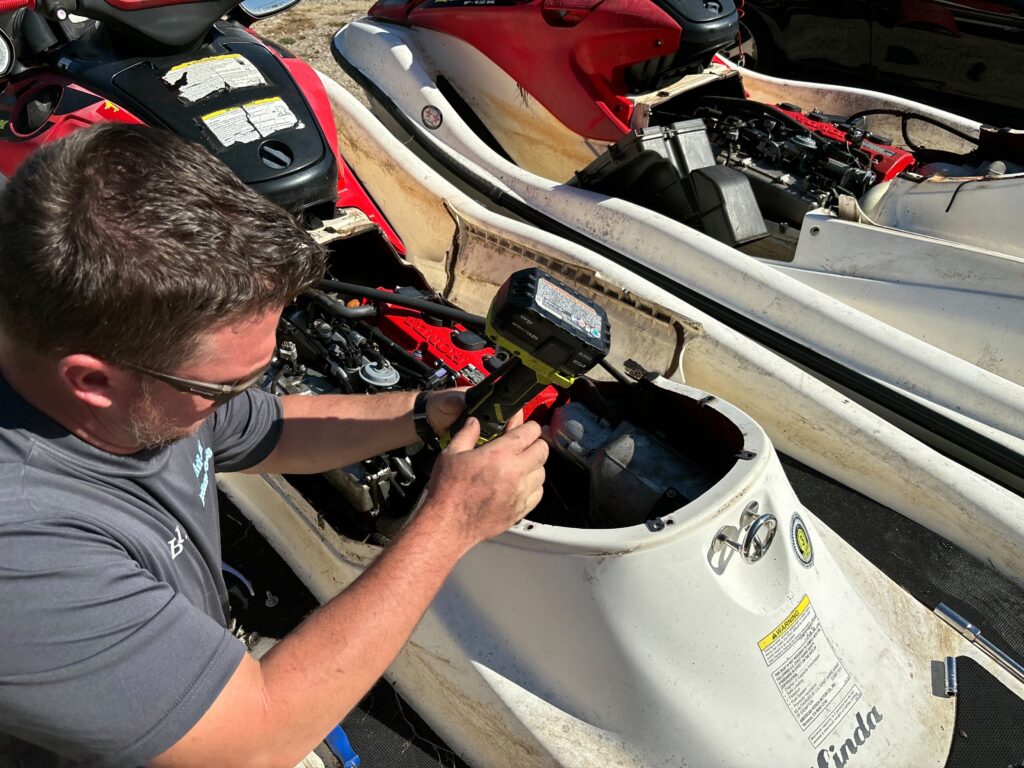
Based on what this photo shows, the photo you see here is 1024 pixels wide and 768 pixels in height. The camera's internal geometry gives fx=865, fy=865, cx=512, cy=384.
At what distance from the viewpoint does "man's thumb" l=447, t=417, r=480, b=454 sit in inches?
59.6

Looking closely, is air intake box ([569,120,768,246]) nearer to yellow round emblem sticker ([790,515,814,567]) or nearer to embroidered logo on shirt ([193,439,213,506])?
yellow round emblem sticker ([790,515,814,567])

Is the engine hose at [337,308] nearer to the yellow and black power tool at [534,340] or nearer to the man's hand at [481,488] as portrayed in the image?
the yellow and black power tool at [534,340]

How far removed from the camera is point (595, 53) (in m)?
3.88

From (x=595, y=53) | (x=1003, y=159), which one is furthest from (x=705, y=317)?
(x=1003, y=159)

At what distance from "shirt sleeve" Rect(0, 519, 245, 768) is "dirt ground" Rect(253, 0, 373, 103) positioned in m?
5.86

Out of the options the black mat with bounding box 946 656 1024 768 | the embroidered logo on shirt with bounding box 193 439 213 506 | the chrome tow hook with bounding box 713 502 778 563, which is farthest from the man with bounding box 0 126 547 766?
A: the black mat with bounding box 946 656 1024 768

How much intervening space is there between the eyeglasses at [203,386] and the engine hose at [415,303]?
1185mm

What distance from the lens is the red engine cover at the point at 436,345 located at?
243cm

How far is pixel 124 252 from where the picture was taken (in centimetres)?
108

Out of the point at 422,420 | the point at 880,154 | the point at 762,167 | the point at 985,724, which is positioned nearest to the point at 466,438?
the point at 422,420

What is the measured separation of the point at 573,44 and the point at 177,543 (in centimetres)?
322

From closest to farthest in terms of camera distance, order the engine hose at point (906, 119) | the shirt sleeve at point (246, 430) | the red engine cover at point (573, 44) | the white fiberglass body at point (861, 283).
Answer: the shirt sleeve at point (246, 430) < the white fiberglass body at point (861, 283) < the red engine cover at point (573, 44) < the engine hose at point (906, 119)

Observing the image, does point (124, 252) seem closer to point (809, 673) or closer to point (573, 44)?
point (809, 673)

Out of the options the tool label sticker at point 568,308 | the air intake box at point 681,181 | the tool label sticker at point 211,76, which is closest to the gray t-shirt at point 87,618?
the tool label sticker at point 568,308
